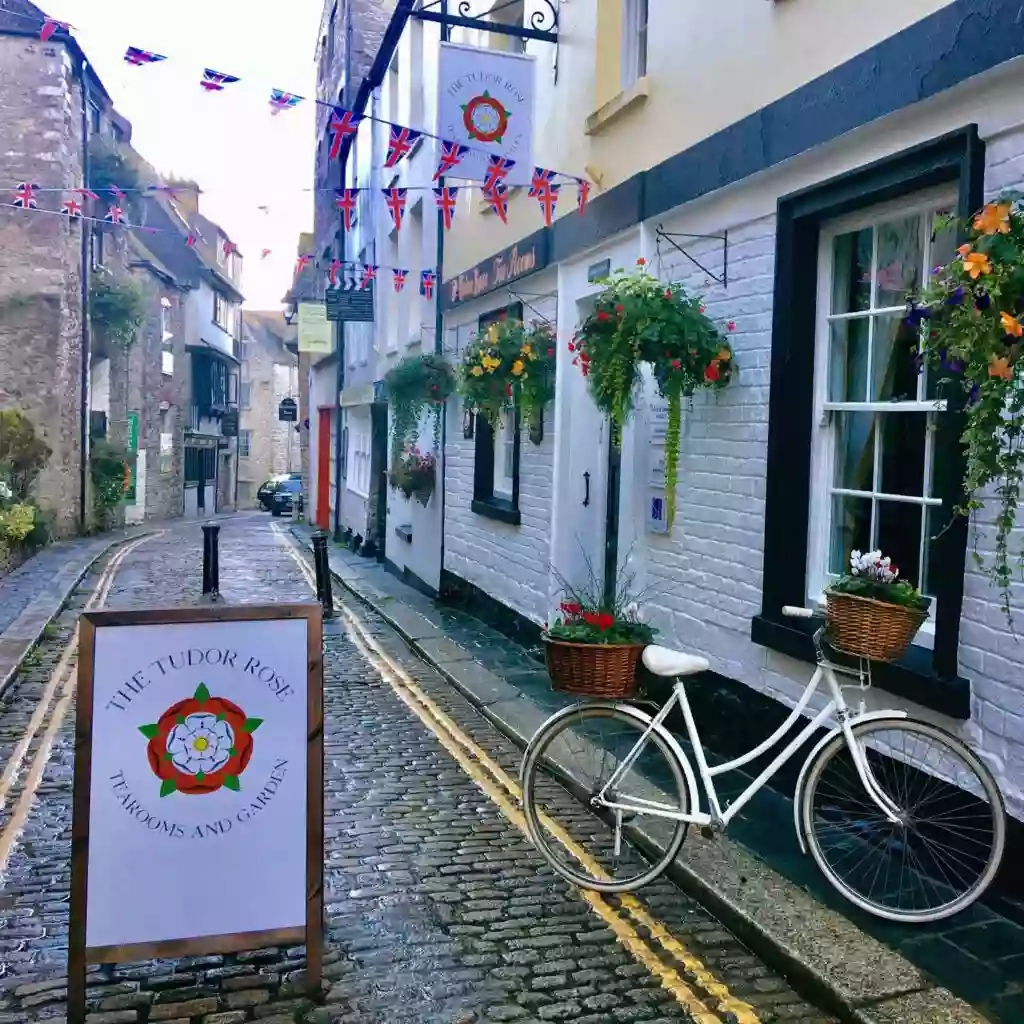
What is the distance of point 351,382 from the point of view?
21234 mm

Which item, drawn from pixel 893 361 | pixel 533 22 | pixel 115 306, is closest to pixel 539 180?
pixel 533 22

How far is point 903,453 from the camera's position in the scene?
483 centimetres

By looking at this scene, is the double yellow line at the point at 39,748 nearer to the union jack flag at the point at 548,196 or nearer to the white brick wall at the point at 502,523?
the white brick wall at the point at 502,523

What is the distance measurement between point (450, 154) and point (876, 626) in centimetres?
510

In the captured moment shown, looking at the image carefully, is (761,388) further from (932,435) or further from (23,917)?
(23,917)

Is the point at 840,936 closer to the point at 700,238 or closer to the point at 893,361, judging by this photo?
the point at 893,361

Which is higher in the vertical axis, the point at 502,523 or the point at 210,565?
the point at 502,523

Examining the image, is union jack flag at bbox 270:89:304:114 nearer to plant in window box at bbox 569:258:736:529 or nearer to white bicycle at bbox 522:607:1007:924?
plant in window box at bbox 569:258:736:529

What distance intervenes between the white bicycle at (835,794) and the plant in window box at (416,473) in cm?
831

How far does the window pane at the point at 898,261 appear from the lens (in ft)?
15.5

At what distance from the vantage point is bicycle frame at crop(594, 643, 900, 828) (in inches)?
158

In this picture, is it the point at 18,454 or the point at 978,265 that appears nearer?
the point at 978,265

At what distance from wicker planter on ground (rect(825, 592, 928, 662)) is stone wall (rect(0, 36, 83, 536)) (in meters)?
18.6

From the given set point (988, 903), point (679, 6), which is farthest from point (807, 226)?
point (988, 903)
